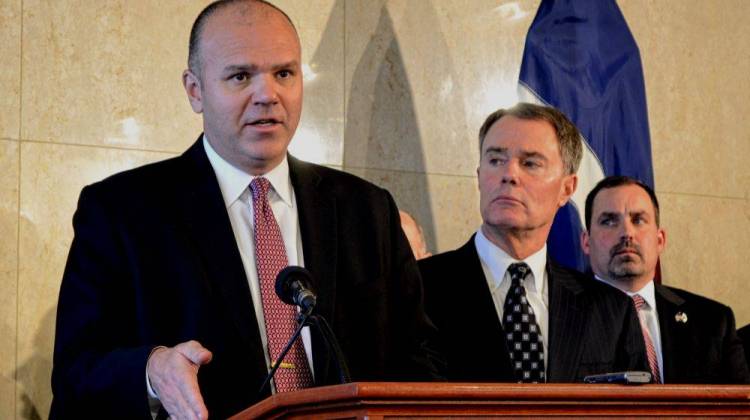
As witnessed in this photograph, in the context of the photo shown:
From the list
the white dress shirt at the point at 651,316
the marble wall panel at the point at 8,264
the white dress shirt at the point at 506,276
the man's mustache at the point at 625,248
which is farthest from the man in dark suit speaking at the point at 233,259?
the man's mustache at the point at 625,248

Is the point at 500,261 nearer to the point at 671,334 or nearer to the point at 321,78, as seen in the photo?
the point at 671,334

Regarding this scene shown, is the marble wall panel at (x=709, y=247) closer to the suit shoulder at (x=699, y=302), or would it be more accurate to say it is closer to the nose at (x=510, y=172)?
the suit shoulder at (x=699, y=302)

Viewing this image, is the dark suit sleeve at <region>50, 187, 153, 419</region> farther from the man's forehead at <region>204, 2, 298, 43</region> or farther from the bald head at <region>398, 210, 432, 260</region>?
the bald head at <region>398, 210, 432, 260</region>

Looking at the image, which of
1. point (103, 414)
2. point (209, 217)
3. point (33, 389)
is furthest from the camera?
point (33, 389)

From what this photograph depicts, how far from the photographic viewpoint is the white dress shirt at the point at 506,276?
369cm

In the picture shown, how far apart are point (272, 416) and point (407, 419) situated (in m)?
0.24

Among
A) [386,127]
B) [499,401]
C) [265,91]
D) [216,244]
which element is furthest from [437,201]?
[499,401]

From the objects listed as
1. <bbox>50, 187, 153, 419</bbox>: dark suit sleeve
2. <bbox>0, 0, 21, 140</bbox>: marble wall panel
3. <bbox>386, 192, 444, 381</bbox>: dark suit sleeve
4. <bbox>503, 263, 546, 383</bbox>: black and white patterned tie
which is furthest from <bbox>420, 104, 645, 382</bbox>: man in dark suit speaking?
<bbox>0, 0, 21, 140</bbox>: marble wall panel

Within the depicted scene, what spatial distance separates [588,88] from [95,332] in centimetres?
322

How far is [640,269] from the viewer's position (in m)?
4.71

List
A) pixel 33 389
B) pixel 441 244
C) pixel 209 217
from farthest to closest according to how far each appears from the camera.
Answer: pixel 441 244 < pixel 33 389 < pixel 209 217

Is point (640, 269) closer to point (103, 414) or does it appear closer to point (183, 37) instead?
point (183, 37)

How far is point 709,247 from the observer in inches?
257

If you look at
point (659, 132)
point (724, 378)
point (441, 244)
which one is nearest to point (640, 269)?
point (724, 378)
